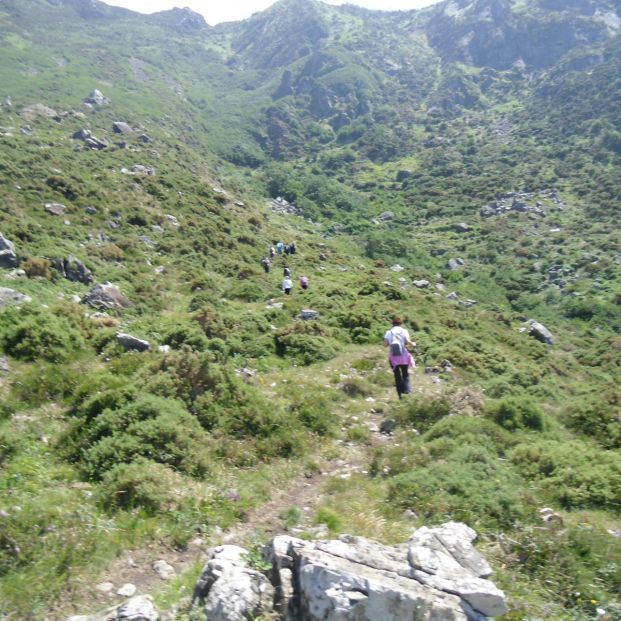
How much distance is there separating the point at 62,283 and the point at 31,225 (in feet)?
20.6

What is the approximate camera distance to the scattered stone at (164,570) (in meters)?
5.46

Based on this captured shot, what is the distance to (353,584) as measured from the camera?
15.0 feet

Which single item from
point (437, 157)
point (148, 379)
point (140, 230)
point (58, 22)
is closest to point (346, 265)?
point (140, 230)

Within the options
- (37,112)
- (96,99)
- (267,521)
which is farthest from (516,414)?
(96,99)

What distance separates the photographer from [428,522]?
256 inches

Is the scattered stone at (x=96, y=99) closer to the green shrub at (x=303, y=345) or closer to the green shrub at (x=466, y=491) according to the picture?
the green shrub at (x=303, y=345)

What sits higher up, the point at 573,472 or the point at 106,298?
the point at 573,472

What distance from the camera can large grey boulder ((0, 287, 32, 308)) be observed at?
512 inches

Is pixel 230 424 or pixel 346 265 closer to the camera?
pixel 230 424

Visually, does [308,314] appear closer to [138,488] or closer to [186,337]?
[186,337]

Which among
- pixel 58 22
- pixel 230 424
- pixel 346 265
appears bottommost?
pixel 346 265

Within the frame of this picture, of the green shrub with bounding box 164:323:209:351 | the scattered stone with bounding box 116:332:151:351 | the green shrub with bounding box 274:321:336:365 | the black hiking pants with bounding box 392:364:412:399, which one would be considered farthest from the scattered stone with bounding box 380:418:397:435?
the scattered stone with bounding box 116:332:151:351

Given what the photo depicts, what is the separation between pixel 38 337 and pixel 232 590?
8.75m

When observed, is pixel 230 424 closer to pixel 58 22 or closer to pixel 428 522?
pixel 428 522
